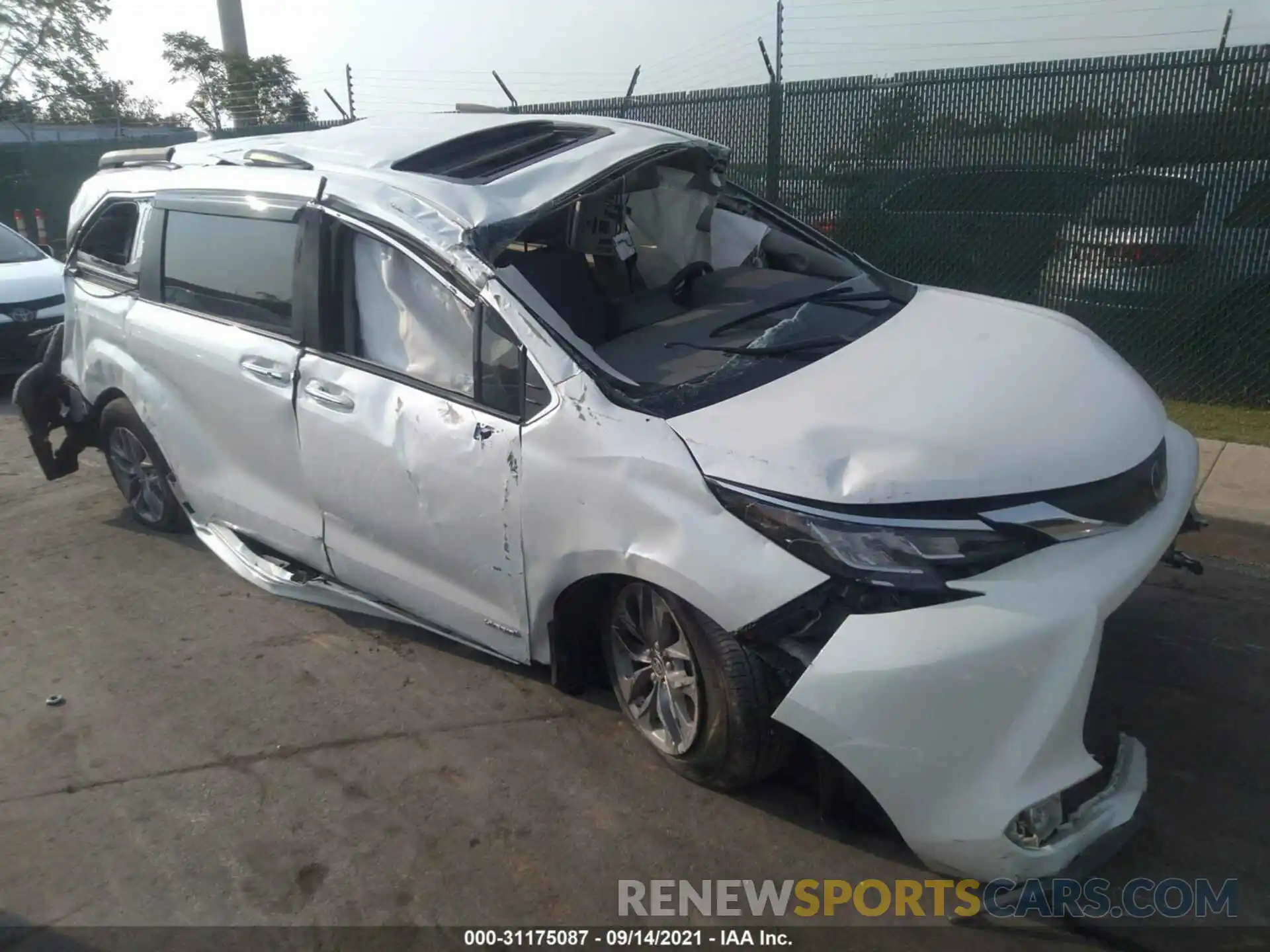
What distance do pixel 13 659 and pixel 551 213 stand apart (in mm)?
2956

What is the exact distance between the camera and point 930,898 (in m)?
2.71

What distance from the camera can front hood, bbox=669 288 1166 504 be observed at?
2652 millimetres

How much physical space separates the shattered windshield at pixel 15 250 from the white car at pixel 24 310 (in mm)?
271

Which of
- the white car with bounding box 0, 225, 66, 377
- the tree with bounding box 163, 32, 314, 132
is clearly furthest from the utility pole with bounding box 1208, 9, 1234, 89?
the tree with bounding box 163, 32, 314, 132

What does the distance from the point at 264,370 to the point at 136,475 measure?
1.90m

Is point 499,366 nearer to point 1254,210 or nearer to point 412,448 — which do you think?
point 412,448

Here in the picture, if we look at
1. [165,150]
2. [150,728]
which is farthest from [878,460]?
[165,150]

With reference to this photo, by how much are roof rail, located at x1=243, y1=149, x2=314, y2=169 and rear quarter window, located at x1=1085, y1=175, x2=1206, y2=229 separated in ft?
19.2

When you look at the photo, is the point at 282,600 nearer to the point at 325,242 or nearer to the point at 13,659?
the point at 13,659

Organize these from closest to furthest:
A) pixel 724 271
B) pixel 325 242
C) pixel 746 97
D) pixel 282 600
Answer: pixel 325 242, pixel 724 271, pixel 282 600, pixel 746 97

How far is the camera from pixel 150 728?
147 inches

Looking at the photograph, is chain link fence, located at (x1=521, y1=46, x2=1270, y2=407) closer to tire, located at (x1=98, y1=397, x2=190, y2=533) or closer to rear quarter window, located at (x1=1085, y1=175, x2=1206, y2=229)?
rear quarter window, located at (x1=1085, y1=175, x2=1206, y2=229)

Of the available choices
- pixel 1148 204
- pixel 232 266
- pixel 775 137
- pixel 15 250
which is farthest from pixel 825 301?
pixel 15 250

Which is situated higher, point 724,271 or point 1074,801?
point 724,271
